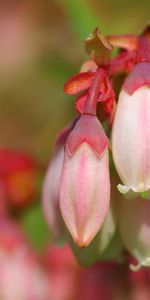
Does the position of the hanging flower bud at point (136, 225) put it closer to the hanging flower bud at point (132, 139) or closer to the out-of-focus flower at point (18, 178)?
the hanging flower bud at point (132, 139)

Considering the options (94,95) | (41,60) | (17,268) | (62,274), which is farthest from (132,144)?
(41,60)

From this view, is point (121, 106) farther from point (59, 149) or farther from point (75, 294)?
point (75, 294)

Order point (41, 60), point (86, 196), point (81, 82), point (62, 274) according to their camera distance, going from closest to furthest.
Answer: point (86, 196) → point (81, 82) → point (62, 274) → point (41, 60)

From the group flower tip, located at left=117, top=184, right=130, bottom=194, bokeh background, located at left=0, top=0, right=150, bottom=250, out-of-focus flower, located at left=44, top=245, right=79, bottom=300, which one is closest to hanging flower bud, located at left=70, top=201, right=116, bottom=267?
flower tip, located at left=117, top=184, right=130, bottom=194

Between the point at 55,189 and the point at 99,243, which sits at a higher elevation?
the point at 55,189

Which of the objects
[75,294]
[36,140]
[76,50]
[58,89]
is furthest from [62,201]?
[58,89]

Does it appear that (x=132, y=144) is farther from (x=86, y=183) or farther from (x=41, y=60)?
(x=41, y=60)

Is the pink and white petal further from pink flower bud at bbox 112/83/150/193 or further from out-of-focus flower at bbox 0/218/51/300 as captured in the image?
out-of-focus flower at bbox 0/218/51/300

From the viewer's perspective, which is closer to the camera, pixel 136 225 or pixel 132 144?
pixel 132 144
